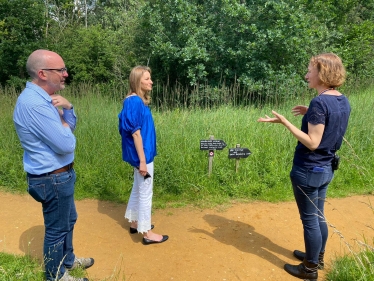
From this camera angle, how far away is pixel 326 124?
2436 mm

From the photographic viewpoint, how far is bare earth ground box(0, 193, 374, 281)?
3010 mm

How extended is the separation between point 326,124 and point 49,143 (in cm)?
206

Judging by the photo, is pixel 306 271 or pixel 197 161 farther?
pixel 197 161

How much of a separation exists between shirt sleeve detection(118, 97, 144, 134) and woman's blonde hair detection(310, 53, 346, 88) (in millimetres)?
1616

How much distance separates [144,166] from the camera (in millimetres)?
3111

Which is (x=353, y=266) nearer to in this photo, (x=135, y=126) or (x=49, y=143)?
(x=135, y=126)

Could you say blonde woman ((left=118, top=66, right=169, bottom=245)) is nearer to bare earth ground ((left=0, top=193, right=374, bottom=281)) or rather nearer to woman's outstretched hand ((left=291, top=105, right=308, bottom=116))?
bare earth ground ((left=0, top=193, right=374, bottom=281))

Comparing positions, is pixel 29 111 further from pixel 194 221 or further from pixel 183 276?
pixel 194 221

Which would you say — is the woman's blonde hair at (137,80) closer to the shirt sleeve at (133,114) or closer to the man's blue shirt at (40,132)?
the shirt sleeve at (133,114)

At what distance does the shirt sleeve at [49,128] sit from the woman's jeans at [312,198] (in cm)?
186

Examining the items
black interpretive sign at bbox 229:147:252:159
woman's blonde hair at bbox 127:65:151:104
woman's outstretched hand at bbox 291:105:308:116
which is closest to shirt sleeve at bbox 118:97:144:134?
woman's blonde hair at bbox 127:65:151:104

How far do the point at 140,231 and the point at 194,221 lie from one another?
2.75 ft

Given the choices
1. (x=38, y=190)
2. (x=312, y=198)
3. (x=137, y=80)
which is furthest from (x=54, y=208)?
(x=312, y=198)

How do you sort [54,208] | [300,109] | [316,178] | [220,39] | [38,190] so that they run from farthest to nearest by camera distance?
[220,39] → [300,109] → [316,178] → [54,208] → [38,190]
